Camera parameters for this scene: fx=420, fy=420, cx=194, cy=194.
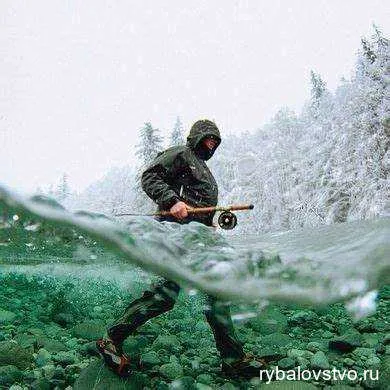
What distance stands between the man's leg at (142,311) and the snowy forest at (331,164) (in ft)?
42.2

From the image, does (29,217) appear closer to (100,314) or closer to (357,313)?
(357,313)

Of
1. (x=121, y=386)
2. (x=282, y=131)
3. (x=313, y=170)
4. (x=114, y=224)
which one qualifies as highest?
(x=282, y=131)

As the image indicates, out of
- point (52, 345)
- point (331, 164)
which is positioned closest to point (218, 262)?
point (52, 345)

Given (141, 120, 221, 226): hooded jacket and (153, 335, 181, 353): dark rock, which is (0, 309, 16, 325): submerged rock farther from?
(141, 120, 221, 226): hooded jacket

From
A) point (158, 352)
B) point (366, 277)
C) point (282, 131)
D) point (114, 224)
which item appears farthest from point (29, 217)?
point (282, 131)

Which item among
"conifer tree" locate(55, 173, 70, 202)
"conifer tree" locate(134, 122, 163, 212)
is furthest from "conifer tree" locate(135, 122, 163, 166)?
"conifer tree" locate(55, 173, 70, 202)

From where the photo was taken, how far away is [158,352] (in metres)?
5.36

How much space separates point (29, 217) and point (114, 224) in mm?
956

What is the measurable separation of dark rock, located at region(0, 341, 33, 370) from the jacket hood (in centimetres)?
303

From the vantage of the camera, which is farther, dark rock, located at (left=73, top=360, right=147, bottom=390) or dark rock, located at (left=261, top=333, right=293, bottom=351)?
dark rock, located at (left=261, top=333, right=293, bottom=351)

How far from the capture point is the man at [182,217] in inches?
159

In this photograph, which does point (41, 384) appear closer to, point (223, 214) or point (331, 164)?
point (223, 214)

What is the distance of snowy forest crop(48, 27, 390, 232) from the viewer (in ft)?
68.2

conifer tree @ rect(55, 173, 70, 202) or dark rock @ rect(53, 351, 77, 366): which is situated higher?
conifer tree @ rect(55, 173, 70, 202)
